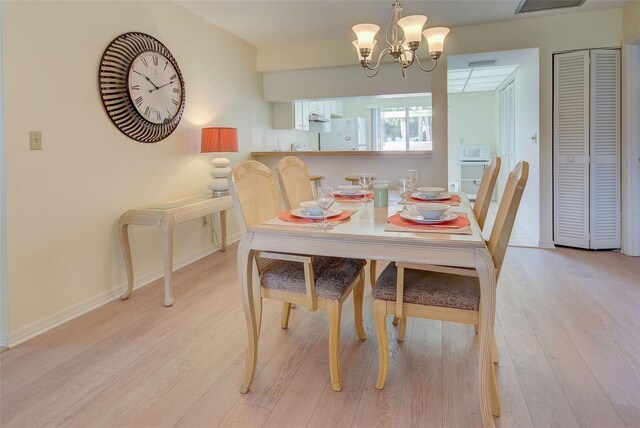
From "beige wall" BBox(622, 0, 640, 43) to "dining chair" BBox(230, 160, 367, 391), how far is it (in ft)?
10.9

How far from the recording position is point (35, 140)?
2.27m

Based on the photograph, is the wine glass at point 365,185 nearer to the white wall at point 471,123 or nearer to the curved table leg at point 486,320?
the curved table leg at point 486,320

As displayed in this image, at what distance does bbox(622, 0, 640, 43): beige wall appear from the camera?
10.9 ft

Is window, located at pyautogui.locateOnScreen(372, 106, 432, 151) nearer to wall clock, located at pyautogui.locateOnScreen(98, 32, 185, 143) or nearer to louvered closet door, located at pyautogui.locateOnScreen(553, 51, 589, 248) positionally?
louvered closet door, located at pyautogui.locateOnScreen(553, 51, 589, 248)

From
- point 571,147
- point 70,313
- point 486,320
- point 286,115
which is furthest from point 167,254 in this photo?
point 571,147

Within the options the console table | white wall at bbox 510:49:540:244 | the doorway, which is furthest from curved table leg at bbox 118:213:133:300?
white wall at bbox 510:49:540:244

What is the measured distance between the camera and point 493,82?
21.2ft

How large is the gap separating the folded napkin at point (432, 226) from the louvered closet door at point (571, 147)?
278 centimetres

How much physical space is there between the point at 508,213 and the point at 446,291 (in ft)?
1.27

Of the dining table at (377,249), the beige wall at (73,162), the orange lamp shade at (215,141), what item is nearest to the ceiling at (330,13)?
the beige wall at (73,162)

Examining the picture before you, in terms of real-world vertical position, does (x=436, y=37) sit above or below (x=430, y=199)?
above

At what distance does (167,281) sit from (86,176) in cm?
87

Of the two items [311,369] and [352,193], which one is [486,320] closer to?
[311,369]

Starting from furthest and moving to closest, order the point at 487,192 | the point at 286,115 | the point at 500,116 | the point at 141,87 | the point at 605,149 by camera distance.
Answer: the point at 500,116
the point at 286,115
the point at 605,149
the point at 141,87
the point at 487,192
